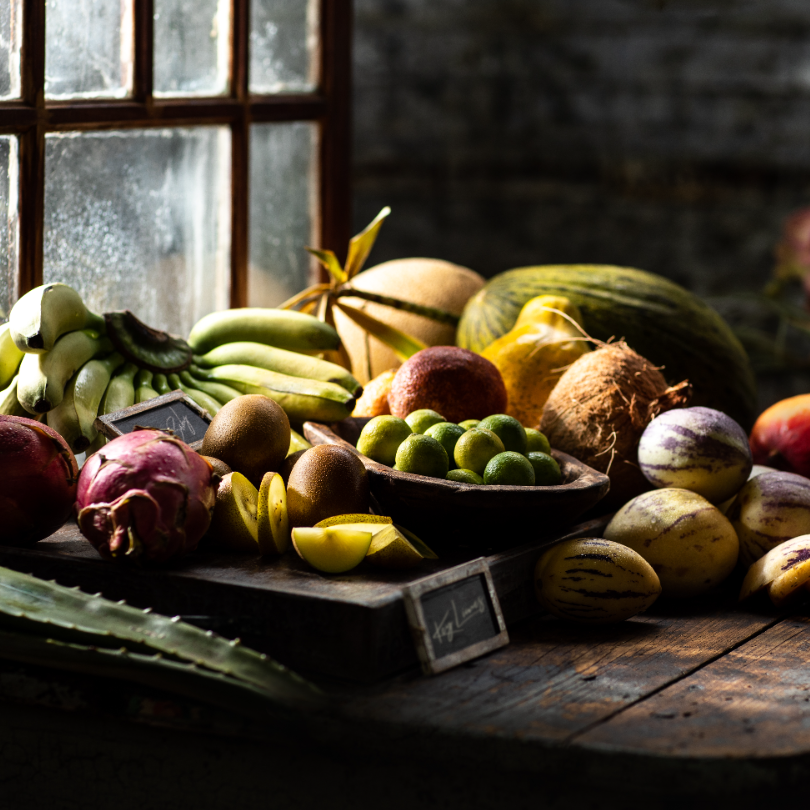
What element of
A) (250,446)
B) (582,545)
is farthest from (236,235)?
(582,545)

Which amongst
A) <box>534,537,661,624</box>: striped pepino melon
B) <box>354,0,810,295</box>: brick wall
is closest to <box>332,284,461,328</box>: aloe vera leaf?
<box>534,537,661,624</box>: striped pepino melon

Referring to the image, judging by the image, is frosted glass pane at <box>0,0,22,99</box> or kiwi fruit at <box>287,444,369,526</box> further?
frosted glass pane at <box>0,0,22,99</box>

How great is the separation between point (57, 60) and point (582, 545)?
1082 millimetres

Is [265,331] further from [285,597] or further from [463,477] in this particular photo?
[285,597]

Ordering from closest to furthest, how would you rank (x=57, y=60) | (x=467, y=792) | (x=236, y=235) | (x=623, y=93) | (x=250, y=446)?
(x=467, y=792)
(x=250, y=446)
(x=57, y=60)
(x=236, y=235)
(x=623, y=93)

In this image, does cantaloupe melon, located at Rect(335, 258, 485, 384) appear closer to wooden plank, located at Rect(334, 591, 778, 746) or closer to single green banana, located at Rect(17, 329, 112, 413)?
single green banana, located at Rect(17, 329, 112, 413)

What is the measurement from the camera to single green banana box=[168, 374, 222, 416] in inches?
57.9

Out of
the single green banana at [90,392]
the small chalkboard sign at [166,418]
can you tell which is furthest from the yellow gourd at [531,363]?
the single green banana at [90,392]

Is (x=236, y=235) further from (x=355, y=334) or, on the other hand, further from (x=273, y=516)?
(x=273, y=516)

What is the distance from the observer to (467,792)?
91 cm

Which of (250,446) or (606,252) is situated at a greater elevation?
(606,252)

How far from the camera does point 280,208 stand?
6.65ft

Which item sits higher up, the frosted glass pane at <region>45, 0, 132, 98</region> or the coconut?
the frosted glass pane at <region>45, 0, 132, 98</region>

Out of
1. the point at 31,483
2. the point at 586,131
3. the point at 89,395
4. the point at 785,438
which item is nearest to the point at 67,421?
the point at 89,395
